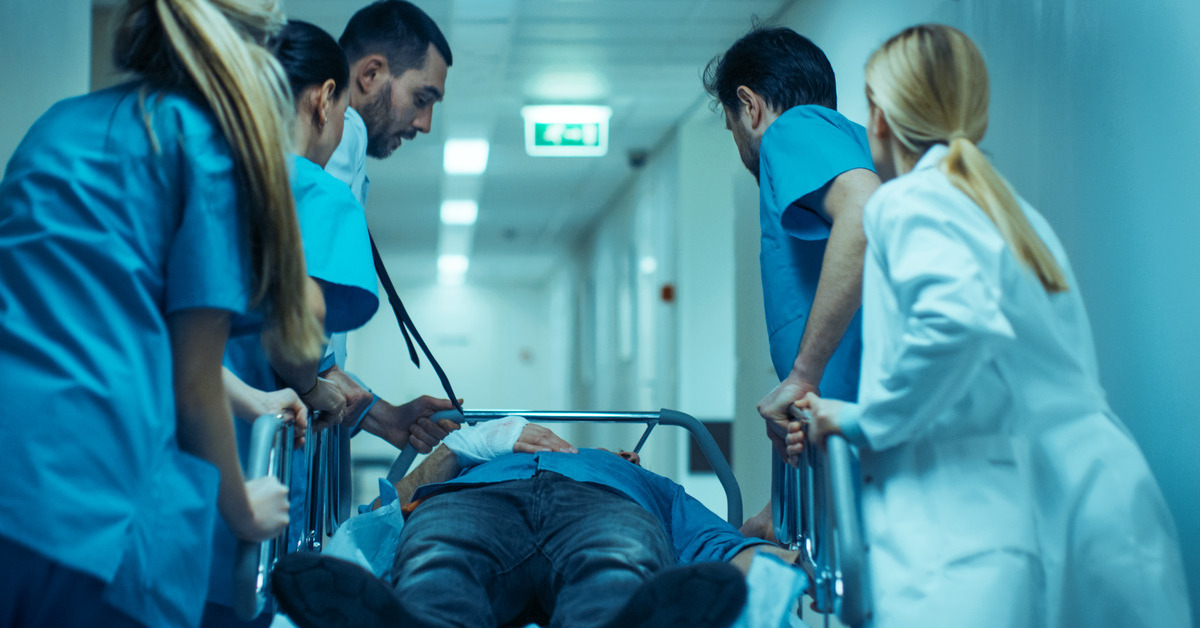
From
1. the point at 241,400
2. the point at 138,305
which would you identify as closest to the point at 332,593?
the point at 241,400

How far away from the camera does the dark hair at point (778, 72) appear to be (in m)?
2.30

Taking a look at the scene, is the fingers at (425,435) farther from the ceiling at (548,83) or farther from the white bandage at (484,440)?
the ceiling at (548,83)

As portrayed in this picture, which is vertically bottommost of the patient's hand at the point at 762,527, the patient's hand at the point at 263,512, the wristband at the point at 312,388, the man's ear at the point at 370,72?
the patient's hand at the point at 762,527

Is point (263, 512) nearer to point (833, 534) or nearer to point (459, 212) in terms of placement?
point (833, 534)

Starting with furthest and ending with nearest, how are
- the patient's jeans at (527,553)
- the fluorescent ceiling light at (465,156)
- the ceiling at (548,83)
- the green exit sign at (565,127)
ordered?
the fluorescent ceiling light at (465,156) < the green exit sign at (565,127) < the ceiling at (548,83) < the patient's jeans at (527,553)

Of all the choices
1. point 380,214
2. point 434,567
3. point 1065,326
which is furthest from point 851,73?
point 380,214

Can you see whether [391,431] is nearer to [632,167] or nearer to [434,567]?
[434,567]

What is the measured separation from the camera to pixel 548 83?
219 inches

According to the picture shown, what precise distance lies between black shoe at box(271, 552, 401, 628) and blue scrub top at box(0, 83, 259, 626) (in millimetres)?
177

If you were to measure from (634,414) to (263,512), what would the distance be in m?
1.42

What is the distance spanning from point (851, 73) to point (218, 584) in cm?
292

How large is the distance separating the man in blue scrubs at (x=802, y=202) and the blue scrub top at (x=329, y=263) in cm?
77

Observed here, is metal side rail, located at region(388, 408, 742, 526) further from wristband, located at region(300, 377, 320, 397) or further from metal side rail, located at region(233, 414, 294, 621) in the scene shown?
metal side rail, located at region(233, 414, 294, 621)

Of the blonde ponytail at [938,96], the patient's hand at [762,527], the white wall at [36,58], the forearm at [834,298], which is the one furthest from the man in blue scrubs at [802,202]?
the white wall at [36,58]
